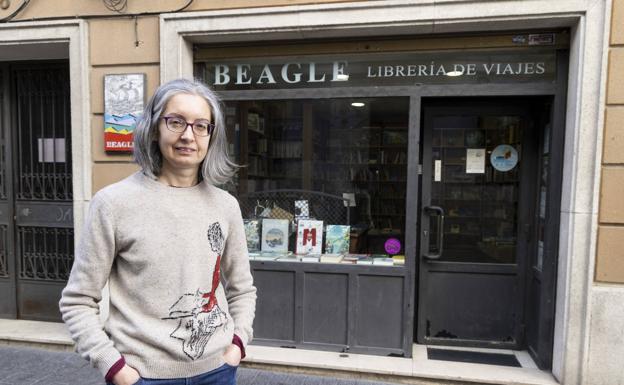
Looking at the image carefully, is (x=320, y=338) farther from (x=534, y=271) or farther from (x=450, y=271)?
(x=534, y=271)

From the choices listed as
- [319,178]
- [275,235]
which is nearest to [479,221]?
[319,178]

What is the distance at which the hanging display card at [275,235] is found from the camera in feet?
14.5

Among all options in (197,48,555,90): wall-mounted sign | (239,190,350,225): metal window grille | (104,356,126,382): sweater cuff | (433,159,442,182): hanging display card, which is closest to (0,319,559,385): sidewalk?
(239,190,350,225): metal window grille

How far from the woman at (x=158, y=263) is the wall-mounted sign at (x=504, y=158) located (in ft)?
11.0

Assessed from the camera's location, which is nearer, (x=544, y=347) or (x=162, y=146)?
(x=162, y=146)

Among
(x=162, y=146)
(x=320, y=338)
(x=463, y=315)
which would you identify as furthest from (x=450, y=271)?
(x=162, y=146)

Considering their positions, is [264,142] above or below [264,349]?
above

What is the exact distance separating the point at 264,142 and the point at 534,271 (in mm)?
3030

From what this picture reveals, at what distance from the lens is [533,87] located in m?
3.65

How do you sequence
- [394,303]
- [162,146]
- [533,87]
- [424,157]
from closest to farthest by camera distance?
[162,146], [533,87], [394,303], [424,157]

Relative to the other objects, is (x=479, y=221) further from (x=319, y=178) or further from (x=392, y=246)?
(x=319, y=178)

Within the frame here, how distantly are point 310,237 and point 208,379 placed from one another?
9.19ft

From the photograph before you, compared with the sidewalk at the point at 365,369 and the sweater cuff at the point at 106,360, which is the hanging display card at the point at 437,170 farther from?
the sweater cuff at the point at 106,360

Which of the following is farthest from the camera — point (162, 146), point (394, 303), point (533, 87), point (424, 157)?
point (424, 157)
